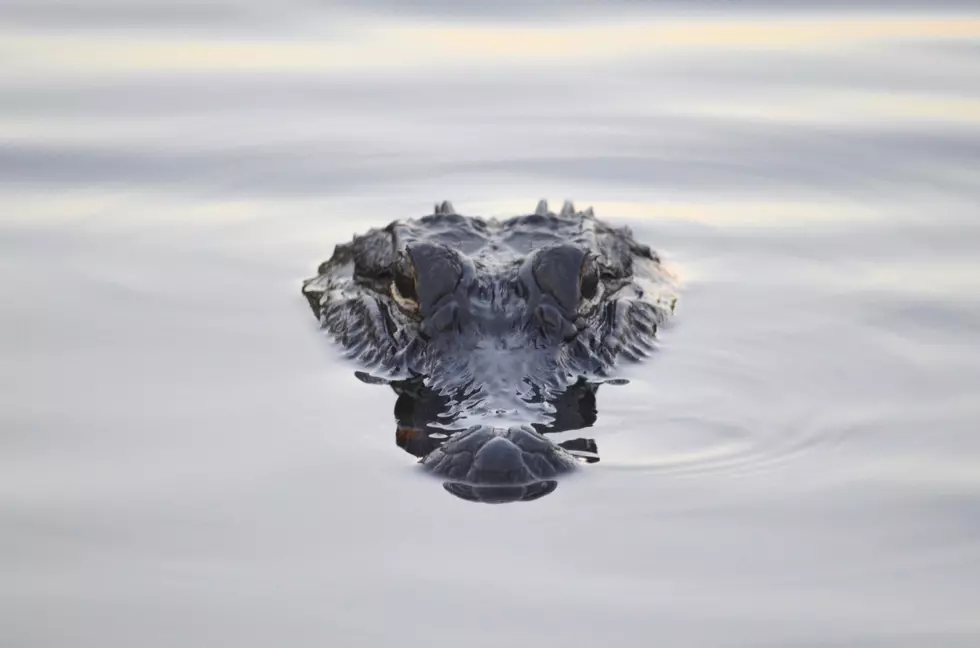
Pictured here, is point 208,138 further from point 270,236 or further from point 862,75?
point 862,75

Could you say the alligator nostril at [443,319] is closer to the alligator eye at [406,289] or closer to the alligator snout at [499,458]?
the alligator eye at [406,289]

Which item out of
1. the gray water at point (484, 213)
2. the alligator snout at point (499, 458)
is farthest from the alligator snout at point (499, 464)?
the gray water at point (484, 213)

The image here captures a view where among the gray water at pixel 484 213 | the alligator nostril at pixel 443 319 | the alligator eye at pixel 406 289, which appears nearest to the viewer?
the gray water at pixel 484 213

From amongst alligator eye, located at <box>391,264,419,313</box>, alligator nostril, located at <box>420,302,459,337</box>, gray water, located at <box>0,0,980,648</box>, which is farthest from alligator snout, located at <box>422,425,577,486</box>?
alligator eye, located at <box>391,264,419,313</box>

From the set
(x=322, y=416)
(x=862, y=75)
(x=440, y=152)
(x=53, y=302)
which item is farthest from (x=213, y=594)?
(x=862, y=75)

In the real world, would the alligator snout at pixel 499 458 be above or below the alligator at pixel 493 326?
below

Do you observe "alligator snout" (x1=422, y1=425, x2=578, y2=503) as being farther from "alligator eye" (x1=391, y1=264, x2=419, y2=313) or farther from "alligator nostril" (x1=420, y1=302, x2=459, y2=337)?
"alligator eye" (x1=391, y1=264, x2=419, y2=313)
